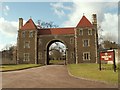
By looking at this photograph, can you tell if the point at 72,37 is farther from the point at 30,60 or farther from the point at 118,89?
the point at 118,89

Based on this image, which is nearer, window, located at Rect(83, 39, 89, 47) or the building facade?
the building facade

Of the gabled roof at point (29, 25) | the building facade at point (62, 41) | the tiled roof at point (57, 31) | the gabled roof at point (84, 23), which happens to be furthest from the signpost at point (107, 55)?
the gabled roof at point (29, 25)

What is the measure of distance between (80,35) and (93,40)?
323 centimetres

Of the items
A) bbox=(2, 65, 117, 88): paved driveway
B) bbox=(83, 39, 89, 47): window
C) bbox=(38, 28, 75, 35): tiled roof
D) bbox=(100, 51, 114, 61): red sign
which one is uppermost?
bbox=(38, 28, 75, 35): tiled roof

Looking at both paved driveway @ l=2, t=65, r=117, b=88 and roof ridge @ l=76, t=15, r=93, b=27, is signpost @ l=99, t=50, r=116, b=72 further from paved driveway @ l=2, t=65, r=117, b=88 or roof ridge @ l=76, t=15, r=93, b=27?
roof ridge @ l=76, t=15, r=93, b=27

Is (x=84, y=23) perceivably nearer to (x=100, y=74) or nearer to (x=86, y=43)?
(x=86, y=43)

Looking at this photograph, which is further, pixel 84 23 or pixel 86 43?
pixel 84 23

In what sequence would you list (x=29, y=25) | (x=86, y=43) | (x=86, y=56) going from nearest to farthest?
(x=86, y=56)
(x=86, y=43)
(x=29, y=25)

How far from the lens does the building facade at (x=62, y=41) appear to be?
48406mm

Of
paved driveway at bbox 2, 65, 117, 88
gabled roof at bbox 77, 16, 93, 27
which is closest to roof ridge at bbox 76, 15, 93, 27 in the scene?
gabled roof at bbox 77, 16, 93, 27

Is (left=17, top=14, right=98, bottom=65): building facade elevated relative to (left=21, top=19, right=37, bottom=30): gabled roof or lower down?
lower down

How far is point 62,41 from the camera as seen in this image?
5044 cm

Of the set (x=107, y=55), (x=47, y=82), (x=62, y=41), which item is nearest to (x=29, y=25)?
(x=62, y=41)

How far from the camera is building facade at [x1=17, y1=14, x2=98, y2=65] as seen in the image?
48406 mm
